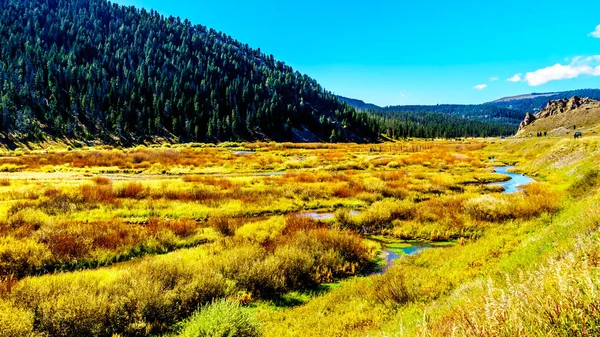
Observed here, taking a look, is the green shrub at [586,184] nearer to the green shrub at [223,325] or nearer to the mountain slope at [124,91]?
the green shrub at [223,325]

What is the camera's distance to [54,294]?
802 centimetres

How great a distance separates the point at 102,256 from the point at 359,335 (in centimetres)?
1038

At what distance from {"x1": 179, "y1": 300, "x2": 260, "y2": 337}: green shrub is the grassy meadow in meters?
0.04

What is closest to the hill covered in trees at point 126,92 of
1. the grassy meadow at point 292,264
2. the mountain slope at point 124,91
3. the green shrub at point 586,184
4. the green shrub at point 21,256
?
the mountain slope at point 124,91

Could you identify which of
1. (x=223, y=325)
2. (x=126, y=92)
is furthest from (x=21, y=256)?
(x=126, y=92)

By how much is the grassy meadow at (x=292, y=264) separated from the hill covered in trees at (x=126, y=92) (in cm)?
8733

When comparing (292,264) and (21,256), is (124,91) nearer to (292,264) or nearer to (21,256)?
(21,256)

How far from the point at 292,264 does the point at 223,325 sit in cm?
483

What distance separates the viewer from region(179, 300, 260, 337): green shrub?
648 centimetres

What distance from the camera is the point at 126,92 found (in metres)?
122

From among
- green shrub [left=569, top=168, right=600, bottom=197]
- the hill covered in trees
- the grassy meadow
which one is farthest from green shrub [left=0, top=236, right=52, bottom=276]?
the hill covered in trees

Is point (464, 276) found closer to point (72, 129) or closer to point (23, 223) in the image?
point (23, 223)

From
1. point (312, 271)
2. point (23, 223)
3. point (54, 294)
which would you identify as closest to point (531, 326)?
point (312, 271)

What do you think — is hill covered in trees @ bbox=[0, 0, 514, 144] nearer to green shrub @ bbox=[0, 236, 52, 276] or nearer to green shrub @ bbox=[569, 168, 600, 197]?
green shrub @ bbox=[0, 236, 52, 276]
